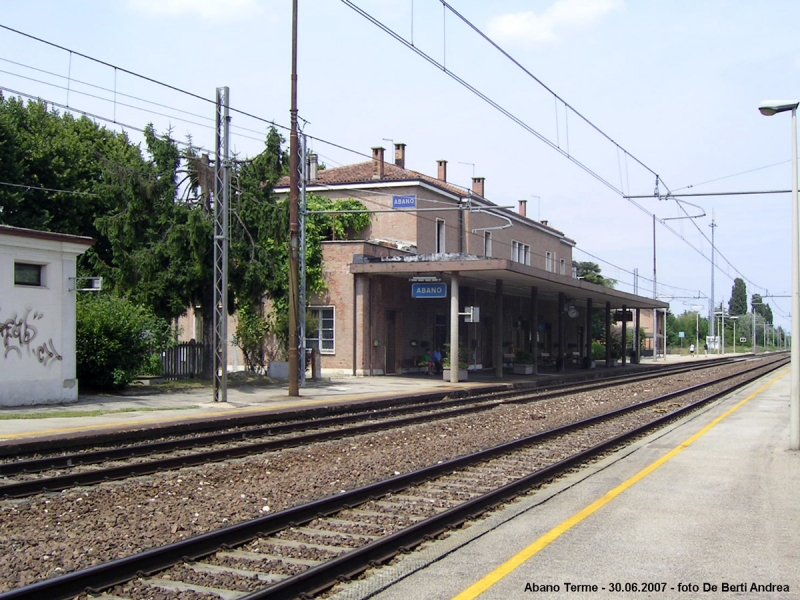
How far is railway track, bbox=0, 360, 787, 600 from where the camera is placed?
577 centimetres

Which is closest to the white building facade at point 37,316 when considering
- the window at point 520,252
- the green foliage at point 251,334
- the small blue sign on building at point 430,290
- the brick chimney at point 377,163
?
the green foliage at point 251,334

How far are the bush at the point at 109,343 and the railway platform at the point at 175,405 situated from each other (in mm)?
599

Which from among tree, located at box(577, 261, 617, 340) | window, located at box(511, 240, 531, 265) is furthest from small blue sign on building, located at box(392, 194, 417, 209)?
tree, located at box(577, 261, 617, 340)

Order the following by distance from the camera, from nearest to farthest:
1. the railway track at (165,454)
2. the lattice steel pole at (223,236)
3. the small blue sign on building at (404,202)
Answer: the railway track at (165,454) → the lattice steel pole at (223,236) → the small blue sign on building at (404,202)

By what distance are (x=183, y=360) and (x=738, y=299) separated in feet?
487

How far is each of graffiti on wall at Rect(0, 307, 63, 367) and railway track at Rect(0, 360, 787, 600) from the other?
10.8m

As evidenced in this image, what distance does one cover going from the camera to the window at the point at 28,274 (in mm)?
18031

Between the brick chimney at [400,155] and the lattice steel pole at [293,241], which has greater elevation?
the brick chimney at [400,155]

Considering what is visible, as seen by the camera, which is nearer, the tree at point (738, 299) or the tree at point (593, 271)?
the tree at point (593, 271)

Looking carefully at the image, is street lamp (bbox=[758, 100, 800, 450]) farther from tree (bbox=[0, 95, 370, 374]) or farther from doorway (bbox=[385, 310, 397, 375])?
doorway (bbox=[385, 310, 397, 375])

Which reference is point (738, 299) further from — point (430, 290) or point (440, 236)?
point (430, 290)

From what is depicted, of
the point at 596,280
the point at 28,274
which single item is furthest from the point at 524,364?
the point at 596,280

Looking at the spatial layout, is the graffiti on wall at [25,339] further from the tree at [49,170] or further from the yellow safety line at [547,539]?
the tree at [49,170]

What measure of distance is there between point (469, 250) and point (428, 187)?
5.61 m
